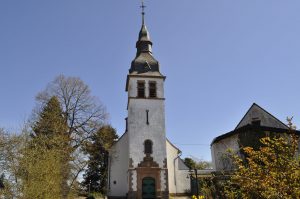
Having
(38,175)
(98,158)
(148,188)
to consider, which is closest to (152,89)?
(148,188)

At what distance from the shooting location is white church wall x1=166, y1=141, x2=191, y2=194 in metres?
28.2

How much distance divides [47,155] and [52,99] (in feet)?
50.3

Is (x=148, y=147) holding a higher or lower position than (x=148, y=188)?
higher

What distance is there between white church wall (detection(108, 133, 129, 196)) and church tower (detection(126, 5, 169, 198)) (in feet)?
6.87

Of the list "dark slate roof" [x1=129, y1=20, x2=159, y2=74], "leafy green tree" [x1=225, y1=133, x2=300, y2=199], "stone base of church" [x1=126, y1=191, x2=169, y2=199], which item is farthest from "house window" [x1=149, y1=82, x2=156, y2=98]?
"leafy green tree" [x1=225, y1=133, x2=300, y2=199]

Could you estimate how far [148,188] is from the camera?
26.4 metres

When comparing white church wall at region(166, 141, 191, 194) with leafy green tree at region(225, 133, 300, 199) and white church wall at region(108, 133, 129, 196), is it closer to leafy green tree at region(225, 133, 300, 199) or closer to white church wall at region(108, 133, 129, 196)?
white church wall at region(108, 133, 129, 196)

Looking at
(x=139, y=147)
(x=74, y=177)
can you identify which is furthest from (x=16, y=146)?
(x=139, y=147)

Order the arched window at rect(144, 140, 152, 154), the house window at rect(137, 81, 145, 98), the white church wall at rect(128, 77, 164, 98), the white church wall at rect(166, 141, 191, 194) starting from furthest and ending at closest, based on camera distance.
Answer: the house window at rect(137, 81, 145, 98)
the white church wall at rect(128, 77, 164, 98)
the white church wall at rect(166, 141, 191, 194)
the arched window at rect(144, 140, 152, 154)

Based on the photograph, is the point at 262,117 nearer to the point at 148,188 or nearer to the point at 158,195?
the point at 158,195

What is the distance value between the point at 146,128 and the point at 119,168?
14.5ft

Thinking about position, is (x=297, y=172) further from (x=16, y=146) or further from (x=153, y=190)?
(x=153, y=190)

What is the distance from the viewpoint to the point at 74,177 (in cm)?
2086

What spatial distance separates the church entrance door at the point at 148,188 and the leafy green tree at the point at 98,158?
15.4ft
